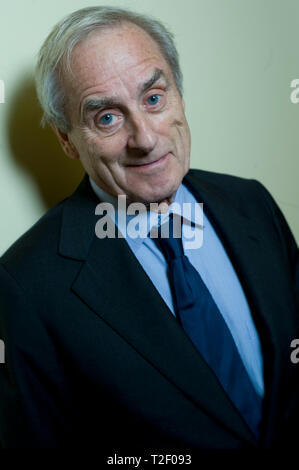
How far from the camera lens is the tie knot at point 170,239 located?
3.97 ft

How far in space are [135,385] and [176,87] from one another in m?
0.74

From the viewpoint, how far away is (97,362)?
1107 mm

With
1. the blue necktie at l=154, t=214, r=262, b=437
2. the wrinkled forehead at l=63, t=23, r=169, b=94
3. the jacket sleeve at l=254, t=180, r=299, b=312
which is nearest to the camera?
the wrinkled forehead at l=63, t=23, r=169, b=94

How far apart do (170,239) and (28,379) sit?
0.47 m

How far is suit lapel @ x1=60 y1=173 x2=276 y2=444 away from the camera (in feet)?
3.61

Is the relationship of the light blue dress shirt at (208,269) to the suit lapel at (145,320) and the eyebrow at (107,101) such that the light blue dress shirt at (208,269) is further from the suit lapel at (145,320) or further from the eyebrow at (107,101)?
the eyebrow at (107,101)

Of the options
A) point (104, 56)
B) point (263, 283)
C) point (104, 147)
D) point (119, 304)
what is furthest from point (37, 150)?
point (263, 283)

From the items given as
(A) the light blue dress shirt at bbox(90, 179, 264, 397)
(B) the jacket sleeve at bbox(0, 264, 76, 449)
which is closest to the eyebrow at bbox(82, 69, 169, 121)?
(A) the light blue dress shirt at bbox(90, 179, 264, 397)

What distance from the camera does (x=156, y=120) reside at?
1153 mm

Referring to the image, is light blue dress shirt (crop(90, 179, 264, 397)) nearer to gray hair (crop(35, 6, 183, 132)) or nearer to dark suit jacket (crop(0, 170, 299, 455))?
dark suit jacket (crop(0, 170, 299, 455))

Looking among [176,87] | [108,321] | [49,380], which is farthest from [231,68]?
[49,380]

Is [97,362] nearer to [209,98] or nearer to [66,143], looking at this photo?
[66,143]

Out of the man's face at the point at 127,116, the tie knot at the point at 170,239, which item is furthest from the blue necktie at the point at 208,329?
the man's face at the point at 127,116

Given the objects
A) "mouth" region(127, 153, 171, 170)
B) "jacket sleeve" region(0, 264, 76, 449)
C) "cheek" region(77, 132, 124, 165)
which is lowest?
"jacket sleeve" region(0, 264, 76, 449)
